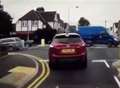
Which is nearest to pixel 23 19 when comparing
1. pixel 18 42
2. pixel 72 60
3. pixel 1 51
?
pixel 18 42

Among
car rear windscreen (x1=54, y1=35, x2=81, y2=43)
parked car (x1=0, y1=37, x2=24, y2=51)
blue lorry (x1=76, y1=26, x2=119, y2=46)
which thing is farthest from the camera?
blue lorry (x1=76, y1=26, x2=119, y2=46)

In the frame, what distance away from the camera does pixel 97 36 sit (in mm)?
60531

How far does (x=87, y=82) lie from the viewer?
60.5 feet

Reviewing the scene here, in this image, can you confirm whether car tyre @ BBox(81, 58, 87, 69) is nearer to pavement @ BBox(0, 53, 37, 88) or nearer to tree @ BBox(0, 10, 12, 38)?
pavement @ BBox(0, 53, 37, 88)

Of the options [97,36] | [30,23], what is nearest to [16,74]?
[97,36]

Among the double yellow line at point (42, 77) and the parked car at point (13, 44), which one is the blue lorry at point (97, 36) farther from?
the double yellow line at point (42, 77)

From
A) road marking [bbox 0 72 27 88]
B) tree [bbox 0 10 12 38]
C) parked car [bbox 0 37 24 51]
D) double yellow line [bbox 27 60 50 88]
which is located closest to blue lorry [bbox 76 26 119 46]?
parked car [bbox 0 37 24 51]

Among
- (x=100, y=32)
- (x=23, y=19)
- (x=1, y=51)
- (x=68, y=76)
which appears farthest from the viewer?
(x=23, y=19)

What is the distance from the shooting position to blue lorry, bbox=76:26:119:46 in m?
57.2

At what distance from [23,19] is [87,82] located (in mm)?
106668

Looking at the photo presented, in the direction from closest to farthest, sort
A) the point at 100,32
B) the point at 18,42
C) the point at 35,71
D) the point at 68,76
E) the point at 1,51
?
the point at 68,76 → the point at 35,71 → the point at 1,51 → the point at 18,42 → the point at 100,32

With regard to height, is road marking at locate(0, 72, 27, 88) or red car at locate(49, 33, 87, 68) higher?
red car at locate(49, 33, 87, 68)

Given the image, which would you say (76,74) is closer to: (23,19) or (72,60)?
(72,60)

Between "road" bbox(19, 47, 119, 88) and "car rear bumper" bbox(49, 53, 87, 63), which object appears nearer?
"road" bbox(19, 47, 119, 88)
